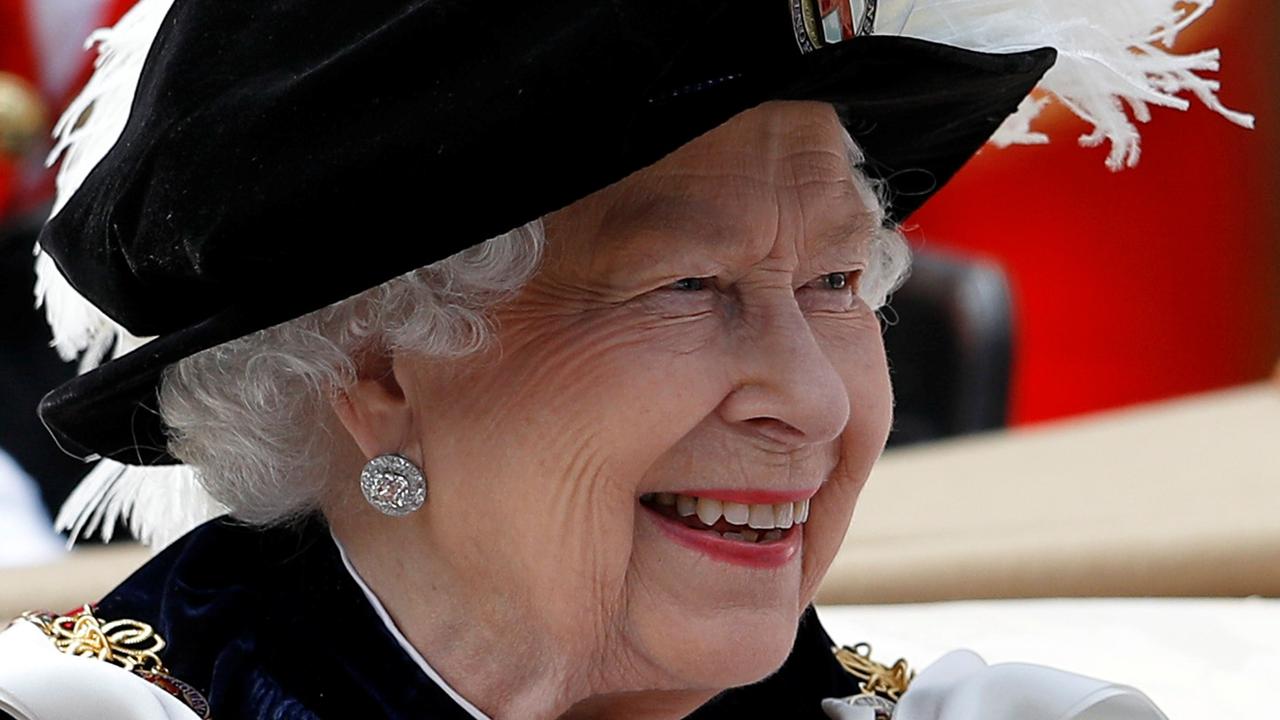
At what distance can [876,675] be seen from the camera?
1.86m

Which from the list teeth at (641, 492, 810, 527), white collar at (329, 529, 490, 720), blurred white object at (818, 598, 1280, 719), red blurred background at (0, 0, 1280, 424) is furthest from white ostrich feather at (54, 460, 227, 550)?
red blurred background at (0, 0, 1280, 424)

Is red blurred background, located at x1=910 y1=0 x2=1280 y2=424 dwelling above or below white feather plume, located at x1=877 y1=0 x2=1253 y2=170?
below

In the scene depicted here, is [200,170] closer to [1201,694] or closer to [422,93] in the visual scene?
[422,93]

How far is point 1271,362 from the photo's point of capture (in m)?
5.16

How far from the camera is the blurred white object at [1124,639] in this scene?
2.05 m

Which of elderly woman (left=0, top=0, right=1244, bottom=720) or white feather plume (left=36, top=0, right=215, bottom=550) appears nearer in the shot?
elderly woman (left=0, top=0, right=1244, bottom=720)

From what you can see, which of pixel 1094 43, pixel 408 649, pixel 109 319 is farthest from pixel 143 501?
pixel 1094 43

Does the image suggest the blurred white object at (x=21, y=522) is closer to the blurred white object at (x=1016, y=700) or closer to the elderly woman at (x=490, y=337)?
the elderly woman at (x=490, y=337)

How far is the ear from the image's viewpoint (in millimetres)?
1497

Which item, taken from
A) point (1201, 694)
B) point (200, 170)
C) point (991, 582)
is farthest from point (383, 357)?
point (991, 582)

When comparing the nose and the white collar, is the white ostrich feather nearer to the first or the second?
the white collar

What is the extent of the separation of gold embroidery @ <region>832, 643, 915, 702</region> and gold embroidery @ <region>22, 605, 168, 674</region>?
695 millimetres

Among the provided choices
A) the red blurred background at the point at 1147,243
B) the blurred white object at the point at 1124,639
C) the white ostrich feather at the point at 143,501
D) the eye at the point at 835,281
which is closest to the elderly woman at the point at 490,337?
the eye at the point at 835,281

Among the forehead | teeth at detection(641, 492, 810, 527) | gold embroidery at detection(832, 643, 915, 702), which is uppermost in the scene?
the forehead
